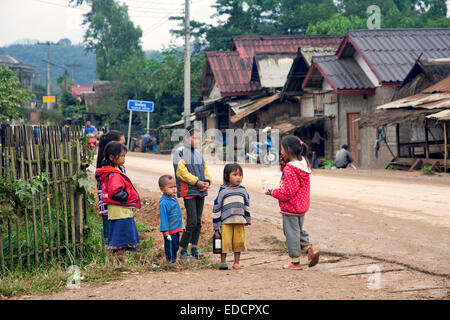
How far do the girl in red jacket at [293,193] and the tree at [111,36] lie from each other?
183ft

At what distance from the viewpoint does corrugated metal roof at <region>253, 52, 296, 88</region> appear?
2972cm

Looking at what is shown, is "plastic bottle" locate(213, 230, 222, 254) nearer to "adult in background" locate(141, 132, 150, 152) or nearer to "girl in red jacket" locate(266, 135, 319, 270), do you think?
"girl in red jacket" locate(266, 135, 319, 270)

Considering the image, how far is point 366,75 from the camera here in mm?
23172

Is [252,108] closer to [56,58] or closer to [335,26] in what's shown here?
[335,26]

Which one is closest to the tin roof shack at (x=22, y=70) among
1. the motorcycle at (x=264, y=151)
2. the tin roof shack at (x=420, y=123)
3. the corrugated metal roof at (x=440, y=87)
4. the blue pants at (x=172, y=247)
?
the motorcycle at (x=264, y=151)

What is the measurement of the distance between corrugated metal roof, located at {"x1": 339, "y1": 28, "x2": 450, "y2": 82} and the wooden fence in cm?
1652

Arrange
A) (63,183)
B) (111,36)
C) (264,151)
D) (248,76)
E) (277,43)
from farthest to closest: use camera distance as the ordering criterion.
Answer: (111,36), (277,43), (248,76), (264,151), (63,183)

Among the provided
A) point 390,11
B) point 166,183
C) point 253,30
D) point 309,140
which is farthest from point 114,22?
point 166,183

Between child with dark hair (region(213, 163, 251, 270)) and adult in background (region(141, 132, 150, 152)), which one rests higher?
adult in background (region(141, 132, 150, 152))

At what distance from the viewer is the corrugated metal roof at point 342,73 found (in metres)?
22.9

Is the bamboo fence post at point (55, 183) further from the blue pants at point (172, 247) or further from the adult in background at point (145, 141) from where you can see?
the adult in background at point (145, 141)

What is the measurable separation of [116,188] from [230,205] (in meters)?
1.23

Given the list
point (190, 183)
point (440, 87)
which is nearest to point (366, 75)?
point (440, 87)

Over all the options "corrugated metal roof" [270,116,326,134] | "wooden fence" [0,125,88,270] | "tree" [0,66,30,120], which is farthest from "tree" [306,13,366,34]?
"wooden fence" [0,125,88,270]
